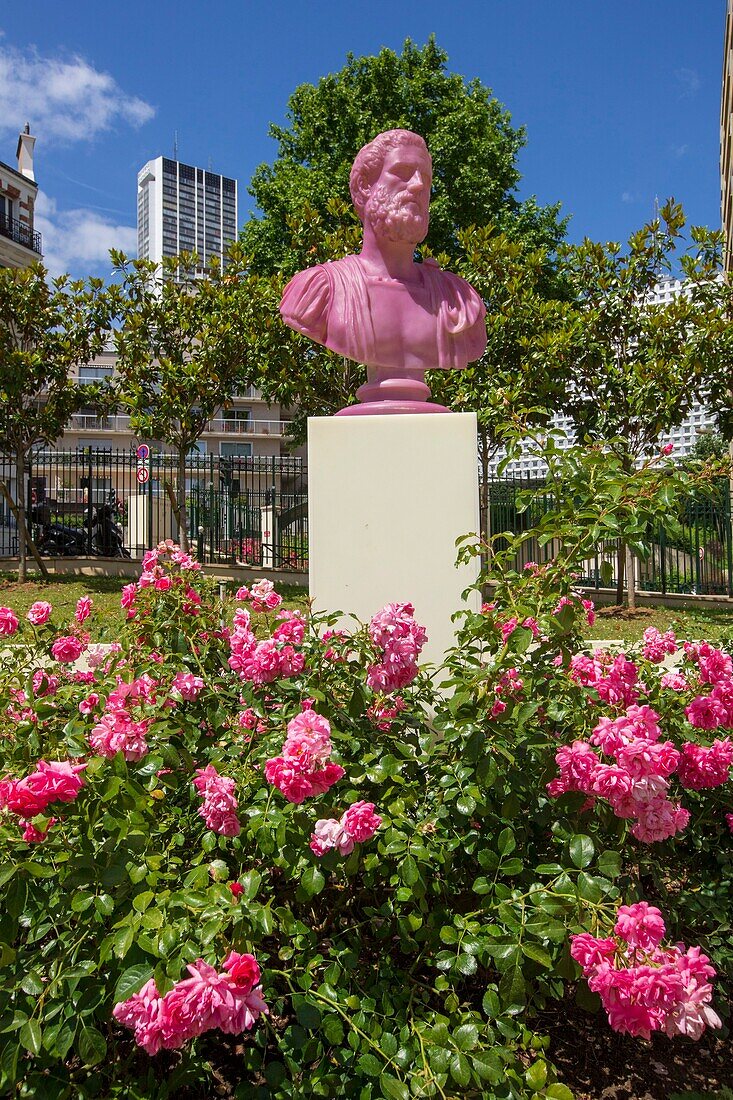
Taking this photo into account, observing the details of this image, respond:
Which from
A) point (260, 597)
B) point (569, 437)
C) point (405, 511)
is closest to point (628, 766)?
point (260, 597)

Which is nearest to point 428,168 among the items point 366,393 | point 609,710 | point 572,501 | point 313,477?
point 366,393

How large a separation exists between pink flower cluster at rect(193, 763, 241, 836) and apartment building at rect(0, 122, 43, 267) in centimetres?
3437

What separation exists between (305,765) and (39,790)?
1.57 feet

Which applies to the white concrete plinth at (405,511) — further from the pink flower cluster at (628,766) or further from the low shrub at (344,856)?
the pink flower cluster at (628,766)

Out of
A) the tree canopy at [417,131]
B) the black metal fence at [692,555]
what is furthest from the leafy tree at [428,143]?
the black metal fence at [692,555]

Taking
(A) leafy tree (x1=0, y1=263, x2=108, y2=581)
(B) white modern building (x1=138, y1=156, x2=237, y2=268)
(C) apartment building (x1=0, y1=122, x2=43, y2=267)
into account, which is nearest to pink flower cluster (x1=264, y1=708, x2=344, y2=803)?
(A) leafy tree (x1=0, y1=263, x2=108, y2=581)

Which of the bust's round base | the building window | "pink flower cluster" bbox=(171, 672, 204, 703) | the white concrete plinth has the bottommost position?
"pink flower cluster" bbox=(171, 672, 204, 703)

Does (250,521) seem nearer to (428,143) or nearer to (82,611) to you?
(428,143)

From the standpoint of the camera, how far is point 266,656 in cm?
192

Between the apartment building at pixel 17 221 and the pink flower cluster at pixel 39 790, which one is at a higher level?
the apartment building at pixel 17 221

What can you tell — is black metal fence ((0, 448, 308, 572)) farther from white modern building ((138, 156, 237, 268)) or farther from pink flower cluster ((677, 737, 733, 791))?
white modern building ((138, 156, 237, 268))

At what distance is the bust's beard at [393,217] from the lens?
3.69m

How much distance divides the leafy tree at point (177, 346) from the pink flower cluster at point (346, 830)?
10.3 metres

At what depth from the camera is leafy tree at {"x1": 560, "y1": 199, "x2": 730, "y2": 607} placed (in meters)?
10.1
